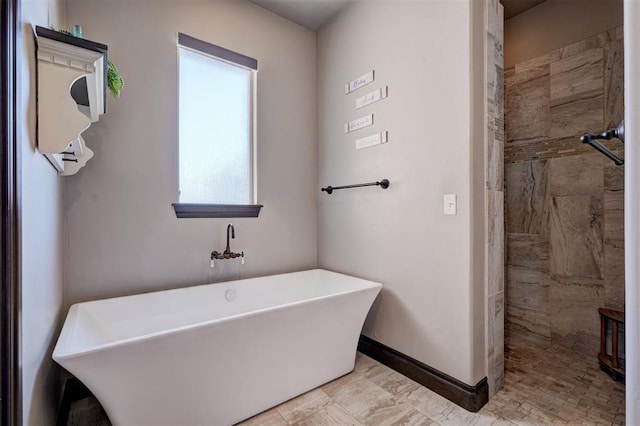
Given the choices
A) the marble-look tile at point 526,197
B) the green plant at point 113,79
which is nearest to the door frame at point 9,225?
the green plant at point 113,79

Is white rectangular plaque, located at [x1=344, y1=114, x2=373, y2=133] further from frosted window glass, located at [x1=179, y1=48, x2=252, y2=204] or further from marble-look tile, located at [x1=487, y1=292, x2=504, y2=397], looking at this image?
marble-look tile, located at [x1=487, y1=292, x2=504, y2=397]

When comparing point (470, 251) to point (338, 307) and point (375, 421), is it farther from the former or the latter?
point (375, 421)

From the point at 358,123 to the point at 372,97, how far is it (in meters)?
0.23

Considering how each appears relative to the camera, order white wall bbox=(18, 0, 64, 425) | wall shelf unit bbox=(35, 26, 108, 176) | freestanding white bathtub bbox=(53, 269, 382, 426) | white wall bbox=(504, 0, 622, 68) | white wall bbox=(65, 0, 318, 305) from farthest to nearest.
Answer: white wall bbox=(504, 0, 622, 68), white wall bbox=(65, 0, 318, 305), freestanding white bathtub bbox=(53, 269, 382, 426), wall shelf unit bbox=(35, 26, 108, 176), white wall bbox=(18, 0, 64, 425)

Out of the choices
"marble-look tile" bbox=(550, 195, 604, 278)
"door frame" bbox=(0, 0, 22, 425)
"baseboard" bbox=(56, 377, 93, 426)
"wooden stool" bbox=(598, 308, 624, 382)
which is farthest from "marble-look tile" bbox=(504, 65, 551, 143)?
"baseboard" bbox=(56, 377, 93, 426)

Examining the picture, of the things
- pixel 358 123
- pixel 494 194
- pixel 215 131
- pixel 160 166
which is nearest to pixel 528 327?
pixel 494 194

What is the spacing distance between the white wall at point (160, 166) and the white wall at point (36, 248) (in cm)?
35

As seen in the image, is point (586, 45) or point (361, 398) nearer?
point (361, 398)

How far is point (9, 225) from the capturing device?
782 millimetres

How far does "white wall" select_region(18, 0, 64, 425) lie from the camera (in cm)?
94

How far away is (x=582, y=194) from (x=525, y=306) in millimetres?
1026

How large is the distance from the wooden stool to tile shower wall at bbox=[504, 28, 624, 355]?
15cm

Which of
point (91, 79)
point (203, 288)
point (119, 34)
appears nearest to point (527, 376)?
point (203, 288)

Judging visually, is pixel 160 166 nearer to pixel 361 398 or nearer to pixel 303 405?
pixel 303 405
